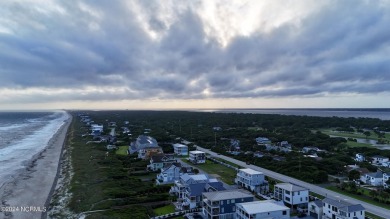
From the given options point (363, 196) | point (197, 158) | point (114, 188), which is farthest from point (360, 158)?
point (114, 188)

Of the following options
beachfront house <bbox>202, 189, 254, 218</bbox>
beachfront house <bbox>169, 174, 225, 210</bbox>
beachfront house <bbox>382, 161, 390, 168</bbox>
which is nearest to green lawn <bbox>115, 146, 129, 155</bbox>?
beachfront house <bbox>169, 174, 225, 210</bbox>

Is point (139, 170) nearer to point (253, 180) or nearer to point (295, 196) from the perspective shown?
point (253, 180)

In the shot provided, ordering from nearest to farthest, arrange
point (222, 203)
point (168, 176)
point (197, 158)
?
point (222, 203) < point (168, 176) < point (197, 158)

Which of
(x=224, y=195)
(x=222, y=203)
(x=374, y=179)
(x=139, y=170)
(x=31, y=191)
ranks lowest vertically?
(x=31, y=191)

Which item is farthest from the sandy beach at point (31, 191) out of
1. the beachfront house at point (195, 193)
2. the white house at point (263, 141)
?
the white house at point (263, 141)

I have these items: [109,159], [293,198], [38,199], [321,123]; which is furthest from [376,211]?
[321,123]

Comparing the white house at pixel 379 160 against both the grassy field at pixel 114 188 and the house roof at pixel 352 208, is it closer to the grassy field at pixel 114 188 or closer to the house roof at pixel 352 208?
the house roof at pixel 352 208

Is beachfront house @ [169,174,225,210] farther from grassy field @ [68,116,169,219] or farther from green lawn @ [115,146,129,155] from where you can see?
green lawn @ [115,146,129,155]
